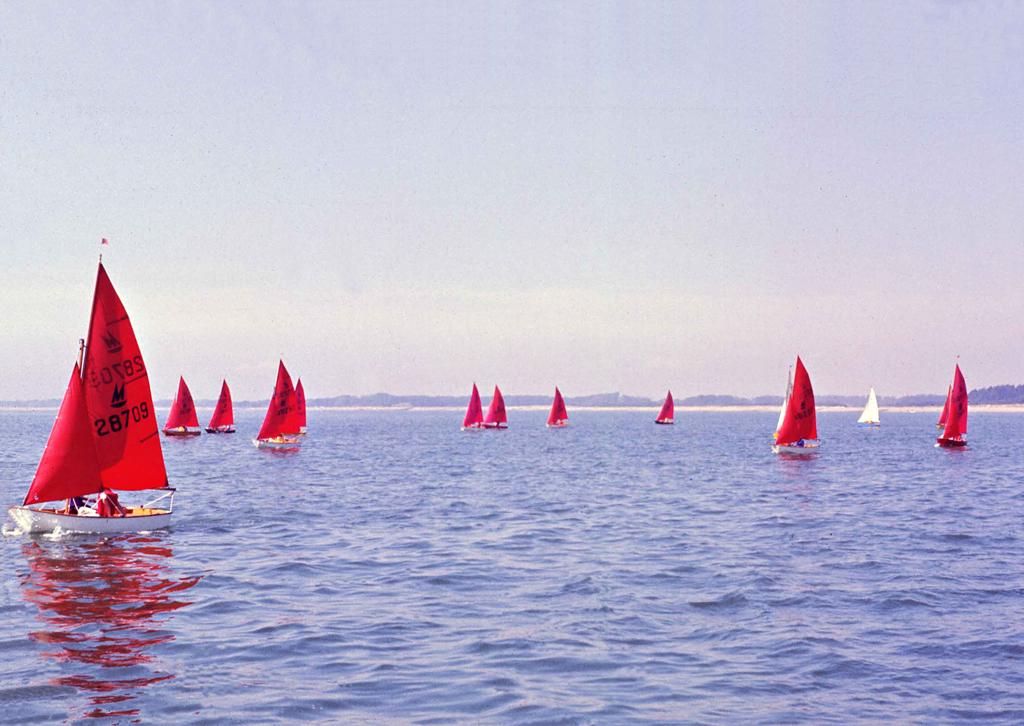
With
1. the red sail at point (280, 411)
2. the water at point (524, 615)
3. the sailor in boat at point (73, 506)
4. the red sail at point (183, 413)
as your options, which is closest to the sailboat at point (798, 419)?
the water at point (524, 615)

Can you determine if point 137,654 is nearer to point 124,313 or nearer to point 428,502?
point 124,313

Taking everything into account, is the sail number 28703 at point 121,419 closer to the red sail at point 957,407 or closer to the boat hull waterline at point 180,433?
the red sail at point 957,407

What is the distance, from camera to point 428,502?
42438 millimetres

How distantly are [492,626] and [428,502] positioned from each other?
80.4 feet

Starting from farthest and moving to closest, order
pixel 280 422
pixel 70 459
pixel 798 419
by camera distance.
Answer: pixel 280 422 → pixel 798 419 → pixel 70 459

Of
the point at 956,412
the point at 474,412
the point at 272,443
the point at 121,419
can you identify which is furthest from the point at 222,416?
the point at 121,419

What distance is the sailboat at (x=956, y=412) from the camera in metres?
78.8

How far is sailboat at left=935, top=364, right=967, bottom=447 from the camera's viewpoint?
78750 millimetres

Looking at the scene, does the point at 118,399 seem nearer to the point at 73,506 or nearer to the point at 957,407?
the point at 73,506

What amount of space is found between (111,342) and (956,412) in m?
76.8

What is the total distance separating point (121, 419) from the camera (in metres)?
30.7

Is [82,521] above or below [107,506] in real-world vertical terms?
below

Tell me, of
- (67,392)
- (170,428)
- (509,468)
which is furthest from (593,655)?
(170,428)

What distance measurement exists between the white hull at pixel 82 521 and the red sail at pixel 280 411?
4930 centimetres
